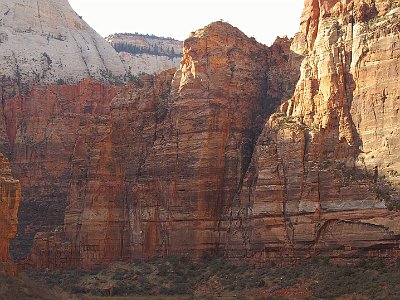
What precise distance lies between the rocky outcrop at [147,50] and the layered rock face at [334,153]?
3258 inches

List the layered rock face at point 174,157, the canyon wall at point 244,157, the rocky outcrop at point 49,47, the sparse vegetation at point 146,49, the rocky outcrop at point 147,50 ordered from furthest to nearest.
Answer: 1. the sparse vegetation at point 146,49
2. the rocky outcrop at point 147,50
3. the rocky outcrop at point 49,47
4. the layered rock face at point 174,157
5. the canyon wall at point 244,157

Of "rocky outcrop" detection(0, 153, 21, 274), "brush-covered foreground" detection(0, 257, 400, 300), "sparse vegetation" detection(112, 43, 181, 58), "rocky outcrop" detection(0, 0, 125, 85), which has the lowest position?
"brush-covered foreground" detection(0, 257, 400, 300)

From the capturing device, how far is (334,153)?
6297 centimetres

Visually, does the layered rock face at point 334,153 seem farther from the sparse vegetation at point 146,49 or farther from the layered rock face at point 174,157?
the sparse vegetation at point 146,49

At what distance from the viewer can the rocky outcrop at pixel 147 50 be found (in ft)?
502

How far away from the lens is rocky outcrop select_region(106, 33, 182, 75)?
153 meters

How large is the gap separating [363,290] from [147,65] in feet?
337

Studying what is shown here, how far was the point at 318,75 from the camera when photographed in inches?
2616

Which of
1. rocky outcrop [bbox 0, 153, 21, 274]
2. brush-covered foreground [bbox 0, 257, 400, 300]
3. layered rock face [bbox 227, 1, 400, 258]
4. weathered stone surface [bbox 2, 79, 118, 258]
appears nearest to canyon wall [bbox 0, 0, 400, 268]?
layered rock face [bbox 227, 1, 400, 258]

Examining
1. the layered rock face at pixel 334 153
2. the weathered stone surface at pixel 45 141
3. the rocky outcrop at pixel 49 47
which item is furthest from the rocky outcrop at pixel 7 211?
the rocky outcrop at pixel 49 47

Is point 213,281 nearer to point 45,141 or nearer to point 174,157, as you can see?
point 174,157

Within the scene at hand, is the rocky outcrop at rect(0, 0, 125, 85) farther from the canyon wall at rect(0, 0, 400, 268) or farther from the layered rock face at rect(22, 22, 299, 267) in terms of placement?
the layered rock face at rect(22, 22, 299, 267)

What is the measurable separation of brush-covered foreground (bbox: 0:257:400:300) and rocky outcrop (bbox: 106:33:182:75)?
77.6 metres

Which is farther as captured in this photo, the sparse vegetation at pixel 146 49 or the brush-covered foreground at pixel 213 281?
the sparse vegetation at pixel 146 49
